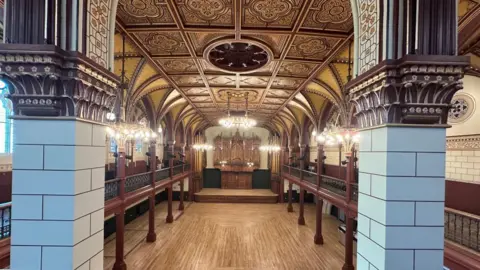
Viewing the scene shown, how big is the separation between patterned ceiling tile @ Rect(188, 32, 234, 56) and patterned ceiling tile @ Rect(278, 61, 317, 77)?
7.10 feet

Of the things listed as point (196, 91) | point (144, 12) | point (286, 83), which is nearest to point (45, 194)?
point (144, 12)

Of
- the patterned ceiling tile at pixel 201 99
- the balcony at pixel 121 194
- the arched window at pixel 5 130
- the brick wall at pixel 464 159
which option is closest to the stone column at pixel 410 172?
the balcony at pixel 121 194

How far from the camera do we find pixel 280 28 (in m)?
5.07

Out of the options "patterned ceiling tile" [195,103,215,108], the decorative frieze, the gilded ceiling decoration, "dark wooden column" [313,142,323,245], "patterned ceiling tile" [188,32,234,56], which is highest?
"patterned ceiling tile" [188,32,234,56]

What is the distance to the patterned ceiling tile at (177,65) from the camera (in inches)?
280

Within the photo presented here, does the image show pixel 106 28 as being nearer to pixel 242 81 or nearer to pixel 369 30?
pixel 369 30

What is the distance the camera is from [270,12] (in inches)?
179

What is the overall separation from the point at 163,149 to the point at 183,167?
250cm

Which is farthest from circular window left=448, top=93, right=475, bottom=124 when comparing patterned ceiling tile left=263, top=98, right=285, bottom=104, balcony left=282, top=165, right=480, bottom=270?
patterned ceiling tile left=263, top=98, right=285, bottom=104

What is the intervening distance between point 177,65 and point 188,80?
164cm

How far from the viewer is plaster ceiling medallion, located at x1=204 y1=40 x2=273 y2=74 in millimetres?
6059

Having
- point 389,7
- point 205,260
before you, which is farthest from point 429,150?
point 205,260

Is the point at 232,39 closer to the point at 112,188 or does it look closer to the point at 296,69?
the point at 296,69

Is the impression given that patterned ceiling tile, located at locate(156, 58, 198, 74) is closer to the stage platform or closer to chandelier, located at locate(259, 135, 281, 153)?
chandelier, located at locate(259, 135, 281, 153)
